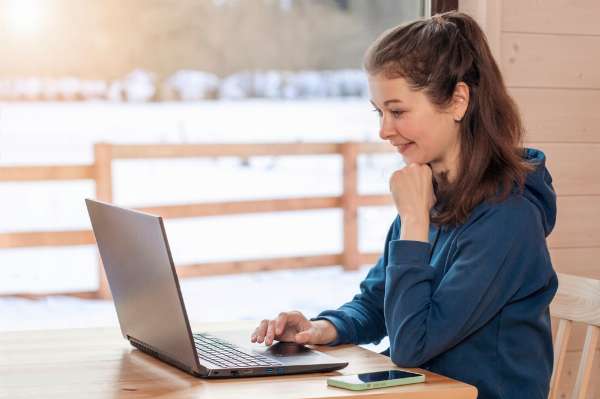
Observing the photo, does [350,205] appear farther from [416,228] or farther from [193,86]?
[416,228]

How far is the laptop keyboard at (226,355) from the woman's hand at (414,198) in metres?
0.29

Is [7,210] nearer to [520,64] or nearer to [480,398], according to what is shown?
[520,64]

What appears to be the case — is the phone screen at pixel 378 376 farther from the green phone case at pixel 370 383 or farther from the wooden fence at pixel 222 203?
the wooden fence at pixel 222 203

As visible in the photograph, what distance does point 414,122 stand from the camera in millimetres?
1517

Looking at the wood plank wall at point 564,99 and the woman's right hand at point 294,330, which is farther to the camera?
the wood plank wall at point 564,99

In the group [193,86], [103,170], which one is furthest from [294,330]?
[103,170]

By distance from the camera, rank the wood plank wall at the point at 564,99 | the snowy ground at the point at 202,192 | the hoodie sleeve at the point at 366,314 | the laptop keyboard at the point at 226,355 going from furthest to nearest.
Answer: the snowy ground at the point at 202,192, the wood plank wall at the point at 564,99, the hoodie sleeve at the point at 366,314, the laptop keyboard at the point at 226,355

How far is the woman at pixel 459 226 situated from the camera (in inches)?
55.9

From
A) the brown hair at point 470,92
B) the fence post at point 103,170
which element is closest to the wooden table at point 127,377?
the brown hair at point 470,92

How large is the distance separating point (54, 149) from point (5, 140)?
16 centimetres

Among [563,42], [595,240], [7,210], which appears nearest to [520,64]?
[563,42]

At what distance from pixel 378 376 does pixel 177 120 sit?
1939 mm

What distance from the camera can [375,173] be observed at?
131 inches

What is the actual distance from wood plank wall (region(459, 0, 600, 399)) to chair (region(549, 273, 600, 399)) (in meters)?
0.85
